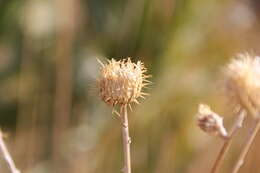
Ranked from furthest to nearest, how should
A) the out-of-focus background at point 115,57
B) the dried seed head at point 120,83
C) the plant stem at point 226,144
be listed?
the out-of-focus background at point 115,57, the dried seed head at point 120,83, the plant stem at point 226,144

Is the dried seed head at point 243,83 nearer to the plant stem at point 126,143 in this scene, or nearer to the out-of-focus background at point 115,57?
the plant stem at point 126,143

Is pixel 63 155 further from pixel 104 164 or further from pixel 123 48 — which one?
pixel 123 48

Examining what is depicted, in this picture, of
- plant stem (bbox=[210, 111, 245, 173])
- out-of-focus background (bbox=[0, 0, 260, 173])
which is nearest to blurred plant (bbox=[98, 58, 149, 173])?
plant stem (bbox=[210, 111, 245, 173])

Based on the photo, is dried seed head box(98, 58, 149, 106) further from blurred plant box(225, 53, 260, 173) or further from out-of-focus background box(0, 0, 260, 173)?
out-of-focus background box(0, 0, 260, 173)

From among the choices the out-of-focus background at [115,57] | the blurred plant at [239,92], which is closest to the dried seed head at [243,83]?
the blurred plant at [239,92]

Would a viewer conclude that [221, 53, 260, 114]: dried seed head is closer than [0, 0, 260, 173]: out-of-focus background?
Yes

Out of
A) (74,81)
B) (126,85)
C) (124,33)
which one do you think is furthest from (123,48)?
(126,85)
